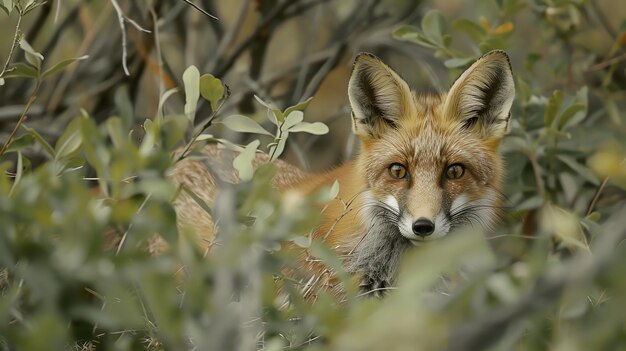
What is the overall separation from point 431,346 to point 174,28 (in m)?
5.56

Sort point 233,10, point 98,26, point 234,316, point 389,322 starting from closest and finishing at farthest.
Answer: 1. point 389,322
2. point 234,316
3. point 98,26
4. point 233,10

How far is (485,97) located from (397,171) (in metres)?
0.55

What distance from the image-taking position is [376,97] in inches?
157

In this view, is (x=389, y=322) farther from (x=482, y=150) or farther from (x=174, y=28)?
Result: (x=174, y=28)

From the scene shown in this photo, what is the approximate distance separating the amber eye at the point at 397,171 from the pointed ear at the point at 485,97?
35cm

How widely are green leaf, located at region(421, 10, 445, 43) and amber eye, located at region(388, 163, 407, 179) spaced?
1.02 meters

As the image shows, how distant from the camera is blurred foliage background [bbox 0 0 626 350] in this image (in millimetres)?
1490

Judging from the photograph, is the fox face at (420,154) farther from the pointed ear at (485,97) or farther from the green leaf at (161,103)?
the green leaf at (161,103)

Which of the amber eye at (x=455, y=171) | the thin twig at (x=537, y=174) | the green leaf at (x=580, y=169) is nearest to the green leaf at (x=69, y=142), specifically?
the amber eye at (x=455, y=171)

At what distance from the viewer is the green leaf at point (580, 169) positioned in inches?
181

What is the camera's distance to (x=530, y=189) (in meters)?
4.68

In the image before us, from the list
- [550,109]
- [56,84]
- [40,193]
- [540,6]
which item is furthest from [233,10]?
[40,193]

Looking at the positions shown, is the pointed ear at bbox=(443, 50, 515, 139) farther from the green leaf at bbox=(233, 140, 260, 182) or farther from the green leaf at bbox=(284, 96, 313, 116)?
the green leaf at bbox=(233, 140, 260, 182)

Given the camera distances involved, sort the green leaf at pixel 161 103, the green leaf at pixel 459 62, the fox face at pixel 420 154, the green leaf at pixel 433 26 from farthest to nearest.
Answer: the green leaf at pixel 433 26 → the green leaf at pixel 459 62 → the fox face at pixel 420 154 → the green leaf at pixel 161 103
